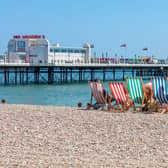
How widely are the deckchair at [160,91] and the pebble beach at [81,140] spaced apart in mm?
1673

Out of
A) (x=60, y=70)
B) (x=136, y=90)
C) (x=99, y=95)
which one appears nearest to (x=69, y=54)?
(x=60, y=70)

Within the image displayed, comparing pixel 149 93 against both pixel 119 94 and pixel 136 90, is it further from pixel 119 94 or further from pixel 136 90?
pixel 119 94

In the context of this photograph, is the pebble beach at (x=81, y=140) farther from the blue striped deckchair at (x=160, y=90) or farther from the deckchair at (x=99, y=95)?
the deckchair at (x=99, y=95)

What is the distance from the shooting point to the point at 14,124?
905 cm

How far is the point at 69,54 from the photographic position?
61031 millimetres

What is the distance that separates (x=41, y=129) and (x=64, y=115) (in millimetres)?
1940

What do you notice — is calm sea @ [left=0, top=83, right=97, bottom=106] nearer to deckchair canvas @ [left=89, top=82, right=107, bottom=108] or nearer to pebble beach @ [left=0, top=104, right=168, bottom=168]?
deckchair canvas @ [left=89, top=82, right=107, bottom=108]

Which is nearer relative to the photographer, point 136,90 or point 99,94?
point 136,90

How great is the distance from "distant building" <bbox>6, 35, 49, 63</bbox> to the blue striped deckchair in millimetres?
41874

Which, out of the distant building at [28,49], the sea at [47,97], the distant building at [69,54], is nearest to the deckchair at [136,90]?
the sea at [47,97]

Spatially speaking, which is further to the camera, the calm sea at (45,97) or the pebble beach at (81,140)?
the calm sea at (45,97)

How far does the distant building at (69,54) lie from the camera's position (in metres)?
57.3

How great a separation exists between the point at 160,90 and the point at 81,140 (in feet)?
15.8

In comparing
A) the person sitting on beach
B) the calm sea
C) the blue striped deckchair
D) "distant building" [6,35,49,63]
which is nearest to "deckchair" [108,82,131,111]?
the person sitting on beach
